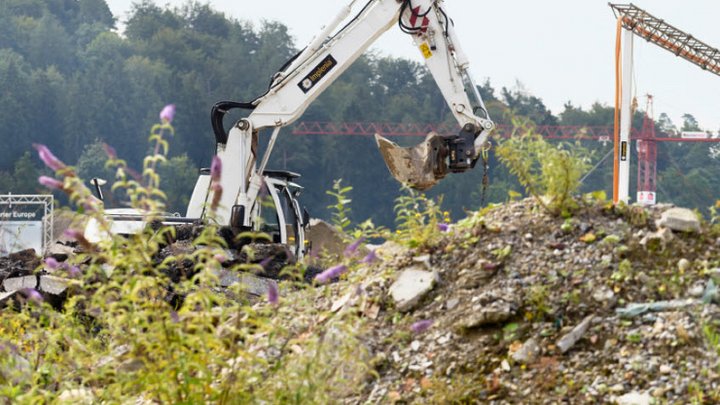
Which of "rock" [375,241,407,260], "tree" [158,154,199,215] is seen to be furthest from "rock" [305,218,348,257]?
"tree" [158,154,199,215]

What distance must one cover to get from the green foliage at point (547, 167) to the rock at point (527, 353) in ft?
4.44

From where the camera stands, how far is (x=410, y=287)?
318 inches

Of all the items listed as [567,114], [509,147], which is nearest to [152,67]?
[567,114]

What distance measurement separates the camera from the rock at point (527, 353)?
7188 millimetres

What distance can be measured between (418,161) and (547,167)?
6825 mm

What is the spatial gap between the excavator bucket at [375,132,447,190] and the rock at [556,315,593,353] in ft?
24.2

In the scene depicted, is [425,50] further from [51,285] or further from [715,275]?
[715,275]

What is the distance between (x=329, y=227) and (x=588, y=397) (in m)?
18.2

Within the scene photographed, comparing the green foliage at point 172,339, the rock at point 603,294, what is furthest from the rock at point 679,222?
the green foliage at point 172,339

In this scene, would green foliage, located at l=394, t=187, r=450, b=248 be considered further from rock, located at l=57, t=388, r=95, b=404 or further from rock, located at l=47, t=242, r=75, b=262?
rock, located at l=47, t=242, r=75, b=262

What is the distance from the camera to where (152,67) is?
92000 mm

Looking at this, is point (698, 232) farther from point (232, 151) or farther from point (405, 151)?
point (232, 151)

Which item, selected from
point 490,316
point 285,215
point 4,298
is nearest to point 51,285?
point 4,298

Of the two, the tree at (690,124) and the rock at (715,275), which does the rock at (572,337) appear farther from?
the tree at (690,124)
